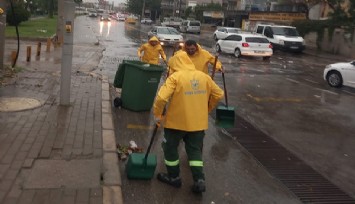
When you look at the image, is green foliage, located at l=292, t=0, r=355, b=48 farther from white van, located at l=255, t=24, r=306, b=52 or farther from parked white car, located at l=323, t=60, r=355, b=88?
parked white car, located at l=323, t=60, r=355, b=88

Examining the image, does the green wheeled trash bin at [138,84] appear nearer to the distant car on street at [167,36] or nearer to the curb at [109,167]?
the curb at [109,167]

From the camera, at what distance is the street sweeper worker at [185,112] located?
5.20 meters

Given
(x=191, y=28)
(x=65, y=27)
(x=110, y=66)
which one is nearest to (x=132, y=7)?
(x=191, y=28)

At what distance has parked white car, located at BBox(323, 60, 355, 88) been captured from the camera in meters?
15.6

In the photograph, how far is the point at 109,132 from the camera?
282 inches

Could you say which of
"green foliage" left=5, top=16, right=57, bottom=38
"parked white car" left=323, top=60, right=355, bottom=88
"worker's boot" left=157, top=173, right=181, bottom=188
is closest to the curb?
"worker's boot" left=157, top=173, right=181, bottom=188

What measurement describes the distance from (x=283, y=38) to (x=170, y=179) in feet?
93.8

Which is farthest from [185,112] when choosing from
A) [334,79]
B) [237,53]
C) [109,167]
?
[237,53]

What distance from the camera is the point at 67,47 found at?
8531mm

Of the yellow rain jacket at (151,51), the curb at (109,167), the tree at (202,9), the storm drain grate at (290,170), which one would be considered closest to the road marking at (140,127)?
the curb at (109,167)

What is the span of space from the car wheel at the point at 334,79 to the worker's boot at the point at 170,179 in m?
12.2

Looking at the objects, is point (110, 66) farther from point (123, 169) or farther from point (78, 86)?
point (123, 169)

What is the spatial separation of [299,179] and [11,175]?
155 inches

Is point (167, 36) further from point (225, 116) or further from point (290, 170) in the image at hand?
point (290, 170)
